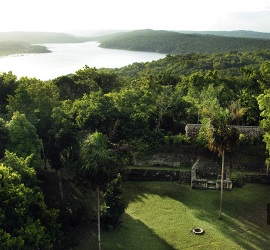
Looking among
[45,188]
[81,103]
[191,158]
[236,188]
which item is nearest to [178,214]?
[236,188]

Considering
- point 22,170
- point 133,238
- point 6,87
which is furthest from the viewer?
point 6,87

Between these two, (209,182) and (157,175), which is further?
(157,175)

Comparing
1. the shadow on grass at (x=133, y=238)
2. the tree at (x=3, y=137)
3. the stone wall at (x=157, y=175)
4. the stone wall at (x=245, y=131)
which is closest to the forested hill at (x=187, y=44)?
the stone wall at (x=245, y=131)

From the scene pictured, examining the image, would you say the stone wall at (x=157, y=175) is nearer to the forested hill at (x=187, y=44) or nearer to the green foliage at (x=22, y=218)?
the green foliage at (x=22, y=218)

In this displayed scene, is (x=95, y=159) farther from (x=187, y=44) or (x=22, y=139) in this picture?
(x=187, y=44)

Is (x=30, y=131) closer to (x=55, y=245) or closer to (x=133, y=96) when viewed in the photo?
(x=55, y=245)

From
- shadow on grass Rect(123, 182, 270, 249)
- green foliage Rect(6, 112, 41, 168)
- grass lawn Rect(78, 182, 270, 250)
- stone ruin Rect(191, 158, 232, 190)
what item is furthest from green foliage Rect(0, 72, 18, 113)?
stone ruin Rect(191, 158, 232, 190)

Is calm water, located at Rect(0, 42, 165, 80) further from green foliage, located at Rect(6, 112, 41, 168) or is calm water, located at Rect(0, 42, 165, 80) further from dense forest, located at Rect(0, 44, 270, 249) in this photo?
green foliage, located at Rect(6, 112, 41, 168)

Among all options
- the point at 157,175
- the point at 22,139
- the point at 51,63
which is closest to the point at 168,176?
the point at 157,175
